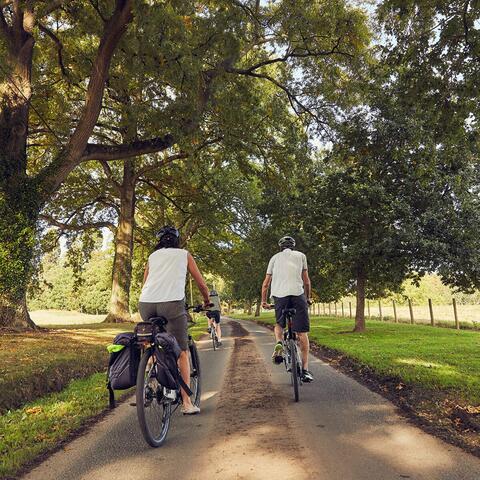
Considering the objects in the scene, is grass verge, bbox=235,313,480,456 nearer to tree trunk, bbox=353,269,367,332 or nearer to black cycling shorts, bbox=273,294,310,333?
black cycling shorts, bbox=273,294,310,333

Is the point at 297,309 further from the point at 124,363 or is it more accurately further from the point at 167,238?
the point at 124,363

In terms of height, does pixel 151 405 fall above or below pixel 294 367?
below

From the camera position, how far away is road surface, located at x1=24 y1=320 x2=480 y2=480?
3270 mm

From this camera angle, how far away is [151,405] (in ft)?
13.5

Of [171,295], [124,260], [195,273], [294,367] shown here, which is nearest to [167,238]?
[195,273]

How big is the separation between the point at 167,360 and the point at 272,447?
129 centimetres

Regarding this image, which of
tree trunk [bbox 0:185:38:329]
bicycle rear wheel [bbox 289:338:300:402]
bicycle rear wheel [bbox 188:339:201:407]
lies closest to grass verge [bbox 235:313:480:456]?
bicycle rear wheel [bbox 289:338:300:402]

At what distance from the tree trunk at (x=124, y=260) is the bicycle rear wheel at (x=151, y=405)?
18.5 m

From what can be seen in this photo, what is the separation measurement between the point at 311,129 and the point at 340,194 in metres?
2.68

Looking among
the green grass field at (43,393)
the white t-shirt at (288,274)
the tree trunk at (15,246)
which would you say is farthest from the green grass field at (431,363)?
the tree trunk at (15,246)

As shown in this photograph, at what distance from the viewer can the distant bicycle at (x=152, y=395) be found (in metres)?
3.91

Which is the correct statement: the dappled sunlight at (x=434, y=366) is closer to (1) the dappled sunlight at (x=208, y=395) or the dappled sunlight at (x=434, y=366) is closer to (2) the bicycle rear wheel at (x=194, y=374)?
(1) the dappled sunlight at (x=208, y=395)

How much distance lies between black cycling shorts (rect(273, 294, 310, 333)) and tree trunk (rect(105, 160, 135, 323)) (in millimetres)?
17079

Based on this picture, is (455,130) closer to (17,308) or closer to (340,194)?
(340,194)
